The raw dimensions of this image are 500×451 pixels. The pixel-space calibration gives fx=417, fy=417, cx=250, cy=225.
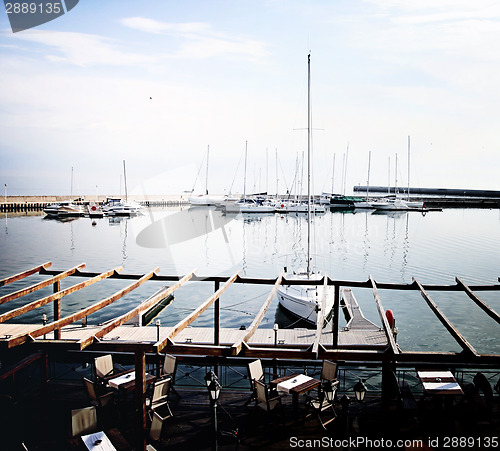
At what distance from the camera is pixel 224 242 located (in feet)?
183

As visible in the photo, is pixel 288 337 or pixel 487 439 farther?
pixel 288 337

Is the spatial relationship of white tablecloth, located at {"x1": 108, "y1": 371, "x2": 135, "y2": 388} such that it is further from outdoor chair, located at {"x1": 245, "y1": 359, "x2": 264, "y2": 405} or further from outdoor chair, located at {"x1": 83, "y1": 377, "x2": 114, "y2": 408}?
outdoor chair, located at {"x1": 245, "y1": 359, "x2": 264, "y2": 405}

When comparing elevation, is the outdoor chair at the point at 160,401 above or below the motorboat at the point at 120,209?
below

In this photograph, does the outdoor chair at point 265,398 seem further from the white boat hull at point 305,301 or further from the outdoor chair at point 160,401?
the white boat hull at point 305,301

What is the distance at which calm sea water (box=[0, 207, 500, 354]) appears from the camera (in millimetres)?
23656

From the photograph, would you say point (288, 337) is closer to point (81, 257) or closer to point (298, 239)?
point (81, 257)

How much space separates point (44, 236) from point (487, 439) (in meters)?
58.7

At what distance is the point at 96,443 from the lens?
23.6 feet

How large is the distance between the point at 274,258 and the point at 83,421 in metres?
34.6

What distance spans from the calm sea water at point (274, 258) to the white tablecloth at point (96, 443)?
14397mm

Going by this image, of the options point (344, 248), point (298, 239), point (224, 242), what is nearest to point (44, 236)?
point (224, 242)

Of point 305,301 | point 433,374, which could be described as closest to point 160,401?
point 433,374

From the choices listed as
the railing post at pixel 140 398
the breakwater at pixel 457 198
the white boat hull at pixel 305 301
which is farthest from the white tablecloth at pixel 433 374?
the breakwater at pixel 457 198

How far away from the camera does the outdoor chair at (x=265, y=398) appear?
9.22 m
